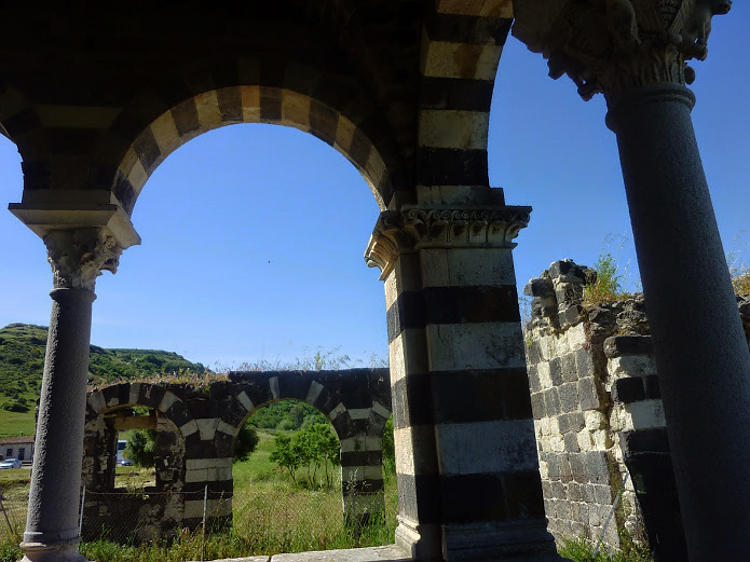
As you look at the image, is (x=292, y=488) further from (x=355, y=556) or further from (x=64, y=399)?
(x=64, y=399)

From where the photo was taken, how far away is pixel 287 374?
13078mm

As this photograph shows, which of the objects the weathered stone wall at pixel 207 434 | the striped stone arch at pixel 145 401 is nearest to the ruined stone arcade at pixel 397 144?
the weathered stone wall at pixel 207 434

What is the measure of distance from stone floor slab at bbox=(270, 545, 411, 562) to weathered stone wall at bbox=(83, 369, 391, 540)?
8.47 m

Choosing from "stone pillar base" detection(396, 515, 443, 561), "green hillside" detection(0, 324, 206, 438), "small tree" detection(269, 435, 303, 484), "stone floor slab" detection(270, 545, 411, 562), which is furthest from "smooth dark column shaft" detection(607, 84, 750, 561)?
"green hillside" detection(0, 324, 206, 438)

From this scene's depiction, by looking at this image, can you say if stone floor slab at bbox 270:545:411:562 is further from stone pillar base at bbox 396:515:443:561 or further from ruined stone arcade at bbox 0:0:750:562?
ruined stone arcade at bbox 0:0:750:562

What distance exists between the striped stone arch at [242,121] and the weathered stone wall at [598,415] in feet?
11.3

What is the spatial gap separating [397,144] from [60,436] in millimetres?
2962

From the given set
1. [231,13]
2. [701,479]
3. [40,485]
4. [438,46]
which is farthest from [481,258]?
[40,485]

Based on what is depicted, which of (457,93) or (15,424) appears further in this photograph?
(15,424)

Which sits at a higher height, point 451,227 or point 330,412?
point 451,227

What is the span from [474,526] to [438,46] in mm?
3187

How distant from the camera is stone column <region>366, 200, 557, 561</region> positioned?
329 cm

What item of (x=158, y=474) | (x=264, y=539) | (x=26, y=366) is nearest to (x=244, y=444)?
(x=158, y=474)

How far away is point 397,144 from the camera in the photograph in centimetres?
403
